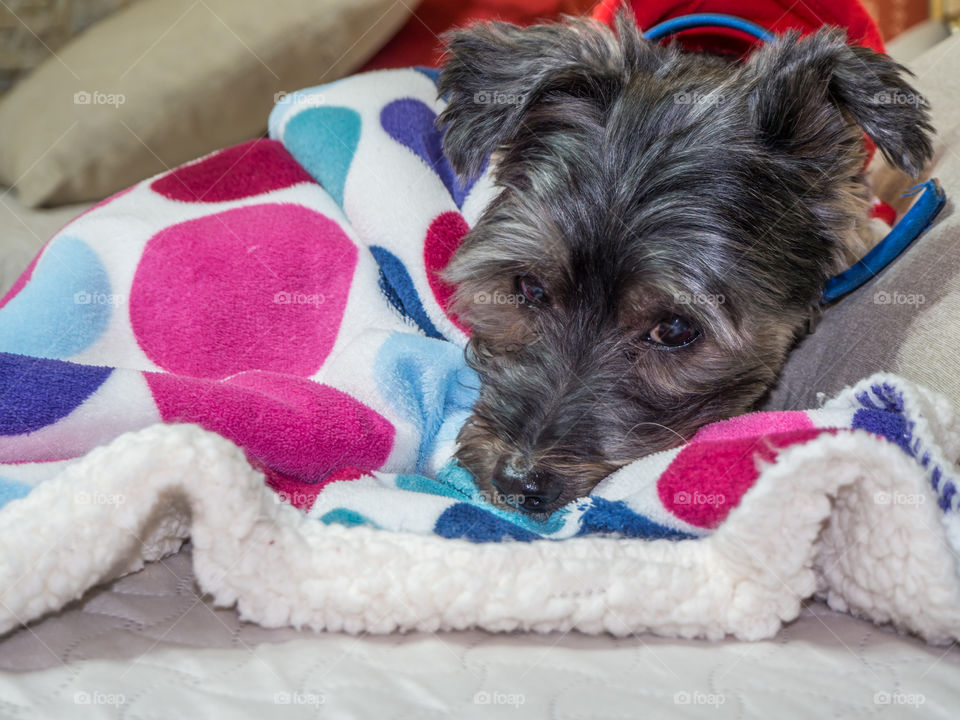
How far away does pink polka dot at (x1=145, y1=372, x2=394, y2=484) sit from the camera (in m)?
2.20

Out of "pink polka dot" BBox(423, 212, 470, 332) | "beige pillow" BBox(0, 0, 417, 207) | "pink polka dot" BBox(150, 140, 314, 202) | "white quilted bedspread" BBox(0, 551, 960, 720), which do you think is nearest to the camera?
"white quilted bedspread" BBox(0, 551, 960, 720)

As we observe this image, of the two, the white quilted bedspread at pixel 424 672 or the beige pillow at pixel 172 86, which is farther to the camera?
the beige pillow at pixel 172 86

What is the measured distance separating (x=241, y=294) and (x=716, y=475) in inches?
66.9

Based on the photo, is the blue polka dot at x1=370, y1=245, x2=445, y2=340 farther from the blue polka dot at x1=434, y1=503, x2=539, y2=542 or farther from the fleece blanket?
the blue polka dot at x1=434, y1=503, x2=539, y2=542

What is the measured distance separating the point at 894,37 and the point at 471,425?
3.88 metres

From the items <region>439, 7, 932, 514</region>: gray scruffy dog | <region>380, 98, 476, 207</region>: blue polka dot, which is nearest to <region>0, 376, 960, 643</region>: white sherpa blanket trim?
<region>439, 7, 932, 514</region>: gray scruffy dog

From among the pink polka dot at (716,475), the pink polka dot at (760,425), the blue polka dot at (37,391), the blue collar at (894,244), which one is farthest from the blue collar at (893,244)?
the blue polka dot at (37,391)

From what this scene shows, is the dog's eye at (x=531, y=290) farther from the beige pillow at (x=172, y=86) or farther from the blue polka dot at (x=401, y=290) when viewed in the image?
the beige pillow at (x=172, y=86)

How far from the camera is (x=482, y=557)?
182 cm

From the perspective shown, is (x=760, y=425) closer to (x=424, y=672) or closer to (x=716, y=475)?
(x=716, y=475)

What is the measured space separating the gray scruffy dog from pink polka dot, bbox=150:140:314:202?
809 millimetres

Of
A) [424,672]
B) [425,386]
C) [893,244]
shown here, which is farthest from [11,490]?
[893,244]

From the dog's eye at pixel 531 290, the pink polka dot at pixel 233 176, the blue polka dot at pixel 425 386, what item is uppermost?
the pink polka dot at pixel 233 176

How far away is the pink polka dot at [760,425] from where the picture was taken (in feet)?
7.04
